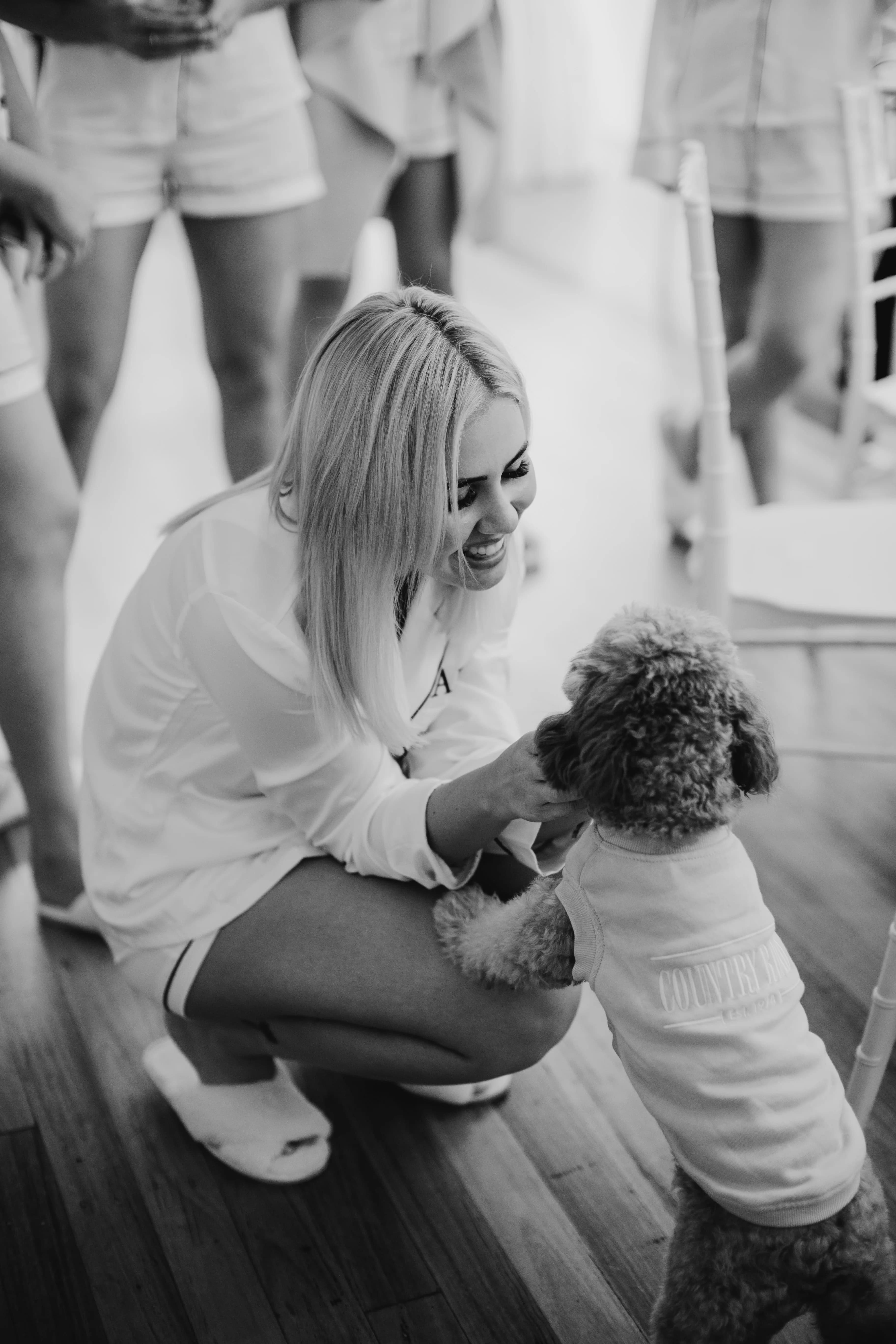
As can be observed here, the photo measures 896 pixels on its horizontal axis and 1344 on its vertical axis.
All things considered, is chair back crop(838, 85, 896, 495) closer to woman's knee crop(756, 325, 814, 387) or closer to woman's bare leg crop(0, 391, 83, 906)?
woman's knee crop(756, 325, 814, 387)

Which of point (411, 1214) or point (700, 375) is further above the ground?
point (700, 375)

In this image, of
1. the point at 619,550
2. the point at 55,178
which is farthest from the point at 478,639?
the point at 619,550

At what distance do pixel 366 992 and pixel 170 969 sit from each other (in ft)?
0.69

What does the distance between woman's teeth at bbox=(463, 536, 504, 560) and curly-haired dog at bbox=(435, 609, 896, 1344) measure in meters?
0.19

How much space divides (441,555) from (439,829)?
0.25m

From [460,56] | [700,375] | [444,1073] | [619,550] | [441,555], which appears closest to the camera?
[441,555]

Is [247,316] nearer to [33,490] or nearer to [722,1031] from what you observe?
[33,490]

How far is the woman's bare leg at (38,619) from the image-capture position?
1474 mm

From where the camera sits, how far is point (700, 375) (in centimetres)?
159

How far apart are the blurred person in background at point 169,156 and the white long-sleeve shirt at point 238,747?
0.73 meters

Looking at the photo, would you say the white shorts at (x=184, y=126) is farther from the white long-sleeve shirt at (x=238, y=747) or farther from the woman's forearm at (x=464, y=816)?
the woman's forearm at (x=464, y=816)

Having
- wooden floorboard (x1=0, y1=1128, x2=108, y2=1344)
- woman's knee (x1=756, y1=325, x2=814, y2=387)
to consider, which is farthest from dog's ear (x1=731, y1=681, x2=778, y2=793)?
woman's knee (x1=756, y1=325, x2=814, y2=387)

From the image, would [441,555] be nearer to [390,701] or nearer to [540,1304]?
[390,701]

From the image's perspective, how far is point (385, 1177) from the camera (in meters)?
1.38
